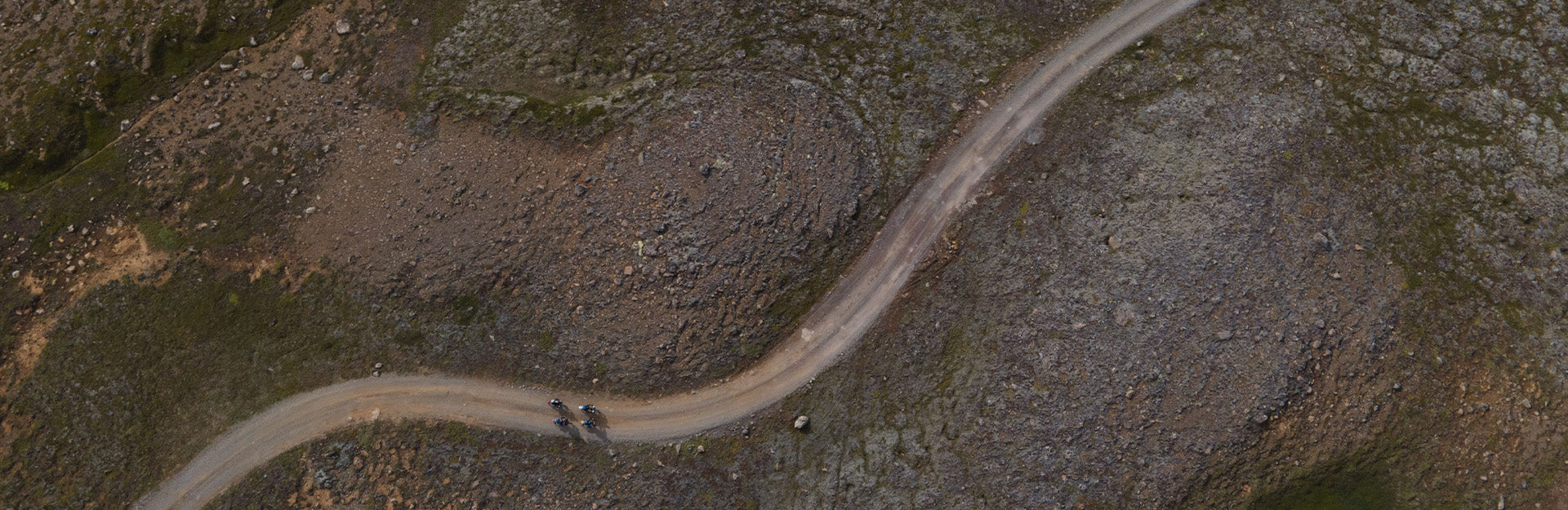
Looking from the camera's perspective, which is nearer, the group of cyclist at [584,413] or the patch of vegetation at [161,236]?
the group of cyclist at [584,413]

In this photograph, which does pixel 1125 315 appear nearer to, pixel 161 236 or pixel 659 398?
pixel 659 398

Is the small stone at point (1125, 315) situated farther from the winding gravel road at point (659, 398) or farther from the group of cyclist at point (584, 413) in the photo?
the group of cyclist at point (584, 413)

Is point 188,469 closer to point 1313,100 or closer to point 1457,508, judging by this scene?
point 1313,100

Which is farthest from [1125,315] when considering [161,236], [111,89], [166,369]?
[111,89]

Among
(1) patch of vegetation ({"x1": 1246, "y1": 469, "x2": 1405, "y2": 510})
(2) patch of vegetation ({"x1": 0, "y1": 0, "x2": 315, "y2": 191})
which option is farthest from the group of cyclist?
(1) patch of vegetation ({"x1": 1246, "y1": 469, "x2": 1405, "y2": 510})

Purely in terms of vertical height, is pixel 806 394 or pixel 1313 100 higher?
pixel 1313 100

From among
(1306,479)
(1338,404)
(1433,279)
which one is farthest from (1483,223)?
(1306,479)

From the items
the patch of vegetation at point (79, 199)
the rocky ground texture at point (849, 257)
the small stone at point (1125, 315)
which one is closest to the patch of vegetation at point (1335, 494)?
the rocky ground texture at point (849, 257)
